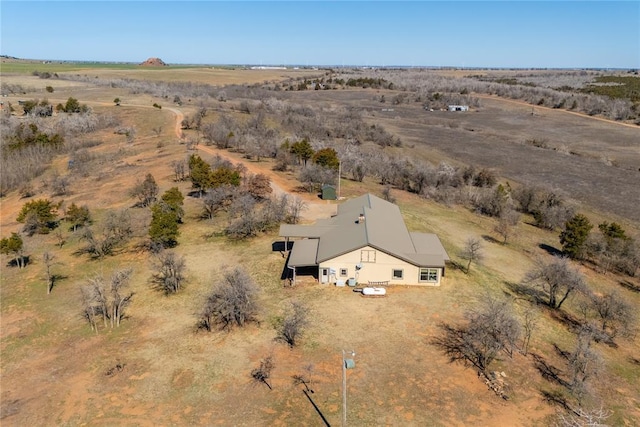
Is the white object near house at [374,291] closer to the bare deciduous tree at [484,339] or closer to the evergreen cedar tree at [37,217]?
the bare deciduous tree at [484,339]

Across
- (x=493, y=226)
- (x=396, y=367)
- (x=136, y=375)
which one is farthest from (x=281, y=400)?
(x=493, y=226)

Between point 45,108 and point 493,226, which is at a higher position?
point 45,108

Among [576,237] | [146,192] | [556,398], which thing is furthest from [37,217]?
[576,237]

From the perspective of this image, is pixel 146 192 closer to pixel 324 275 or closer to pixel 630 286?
pixel 324 275

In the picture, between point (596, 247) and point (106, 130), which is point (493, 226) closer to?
point (596, 247)

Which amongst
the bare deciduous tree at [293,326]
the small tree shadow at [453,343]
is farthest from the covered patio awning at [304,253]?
the small tree shadow at [453,343]
